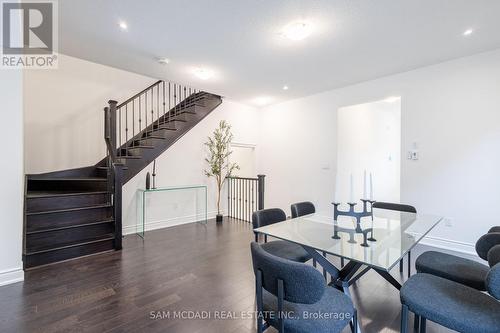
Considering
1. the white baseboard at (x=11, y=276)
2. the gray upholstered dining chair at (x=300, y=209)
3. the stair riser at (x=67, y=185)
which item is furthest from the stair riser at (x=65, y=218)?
Answer: the gray upholstered dining chair at (x=300, y=209)

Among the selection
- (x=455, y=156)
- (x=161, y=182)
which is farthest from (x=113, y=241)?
(x=455, y=156)

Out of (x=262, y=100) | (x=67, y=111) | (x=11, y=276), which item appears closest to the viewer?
(x=11, y=276)

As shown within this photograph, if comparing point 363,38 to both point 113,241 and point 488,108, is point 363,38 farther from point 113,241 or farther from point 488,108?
point 113,241

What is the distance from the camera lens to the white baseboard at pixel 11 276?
2421 millimetres

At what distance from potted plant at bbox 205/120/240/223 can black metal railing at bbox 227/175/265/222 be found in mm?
291

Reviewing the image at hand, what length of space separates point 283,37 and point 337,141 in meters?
2.74

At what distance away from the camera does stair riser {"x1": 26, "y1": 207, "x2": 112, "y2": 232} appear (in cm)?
293

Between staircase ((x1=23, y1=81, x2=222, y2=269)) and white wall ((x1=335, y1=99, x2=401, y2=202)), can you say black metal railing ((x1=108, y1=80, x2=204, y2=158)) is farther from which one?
white wall ((x1=335, y1=99, x2=401, y2=202))

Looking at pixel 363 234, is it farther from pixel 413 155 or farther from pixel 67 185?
pixel 67 185

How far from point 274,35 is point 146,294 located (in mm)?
3271

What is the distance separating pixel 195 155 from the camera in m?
5.34

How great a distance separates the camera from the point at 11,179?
2488mm

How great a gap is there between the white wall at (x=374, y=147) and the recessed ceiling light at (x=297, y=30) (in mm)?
2838

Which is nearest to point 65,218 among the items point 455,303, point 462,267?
point 455,303
